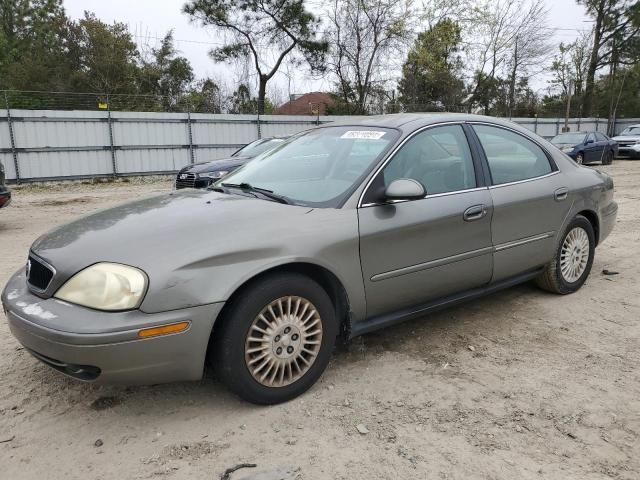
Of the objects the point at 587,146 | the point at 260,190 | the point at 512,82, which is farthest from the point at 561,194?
the point at 512,82

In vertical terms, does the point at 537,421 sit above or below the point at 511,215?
below

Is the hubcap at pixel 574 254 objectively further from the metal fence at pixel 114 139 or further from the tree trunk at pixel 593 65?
the tree trunk at pixel 593 65

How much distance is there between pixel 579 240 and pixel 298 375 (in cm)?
295

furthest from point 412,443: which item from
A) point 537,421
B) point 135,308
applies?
point 135,308

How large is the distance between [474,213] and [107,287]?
2352 millimetres

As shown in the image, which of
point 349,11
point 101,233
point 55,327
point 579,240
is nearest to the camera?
point 55,327

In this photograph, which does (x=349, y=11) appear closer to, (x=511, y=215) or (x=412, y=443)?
(x=511, y=215)

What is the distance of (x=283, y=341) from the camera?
2725mm

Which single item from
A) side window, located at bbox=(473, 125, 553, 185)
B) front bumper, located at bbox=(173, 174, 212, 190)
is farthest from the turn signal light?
front bumper, located at bbox=(173, 174, 212, 190)

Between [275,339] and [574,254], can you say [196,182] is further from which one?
[275,339]

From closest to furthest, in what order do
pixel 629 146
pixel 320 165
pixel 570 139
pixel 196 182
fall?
pixel 320 165 < pixel 196 182 < pixel 570 139 < pixel 629 146

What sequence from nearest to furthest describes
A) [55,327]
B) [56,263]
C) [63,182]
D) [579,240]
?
[55,327] < [56,263] < [579,240] < [63,182]

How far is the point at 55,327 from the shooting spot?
7.66ft

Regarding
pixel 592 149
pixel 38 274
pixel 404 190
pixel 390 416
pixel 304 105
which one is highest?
pixel 304 105
